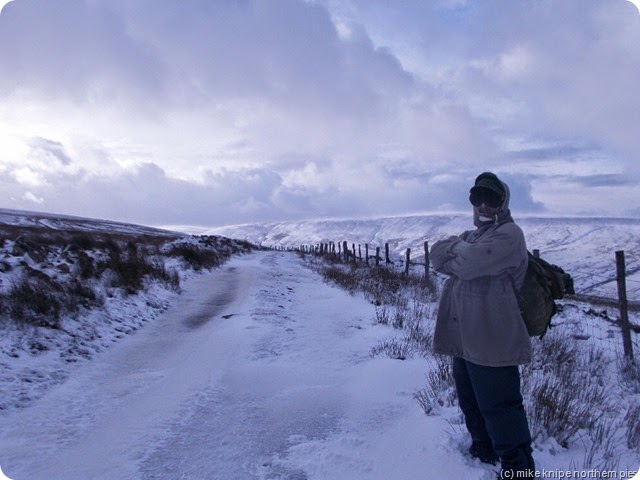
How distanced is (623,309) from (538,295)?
6758 mm

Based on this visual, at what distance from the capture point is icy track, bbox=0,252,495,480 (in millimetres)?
3092

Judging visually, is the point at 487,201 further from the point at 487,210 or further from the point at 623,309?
the point at 623,309

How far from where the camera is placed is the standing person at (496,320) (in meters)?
2.54

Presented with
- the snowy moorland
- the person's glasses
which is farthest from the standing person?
the snowy moorland

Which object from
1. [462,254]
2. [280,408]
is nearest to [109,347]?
[280,408]

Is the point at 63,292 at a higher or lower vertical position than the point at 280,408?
higher

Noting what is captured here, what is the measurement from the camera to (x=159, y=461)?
3170mm

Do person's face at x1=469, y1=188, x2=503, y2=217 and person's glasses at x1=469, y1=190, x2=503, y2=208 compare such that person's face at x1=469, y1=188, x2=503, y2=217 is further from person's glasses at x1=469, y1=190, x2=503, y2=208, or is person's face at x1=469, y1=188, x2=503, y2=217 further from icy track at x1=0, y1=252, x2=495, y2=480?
icy track at x1=0, y1=252, x2=495, y2=480

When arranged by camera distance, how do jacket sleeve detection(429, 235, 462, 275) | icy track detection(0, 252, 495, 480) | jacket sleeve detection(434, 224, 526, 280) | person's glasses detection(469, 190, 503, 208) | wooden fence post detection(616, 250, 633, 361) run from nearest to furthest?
jacket sleeve detection(434, 224, 526, 280), person's glasses detection(469, 190, 503, 208), jacket sleeve detection(429, 235, 462, 275), icy track detection(0, 252, 495, 480), wooden fence post detection(616, 250, 633, 361)

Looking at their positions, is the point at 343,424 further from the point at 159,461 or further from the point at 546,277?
the point at 546,277

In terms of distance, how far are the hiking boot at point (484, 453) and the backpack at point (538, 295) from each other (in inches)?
36.8

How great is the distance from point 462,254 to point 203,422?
2750mm

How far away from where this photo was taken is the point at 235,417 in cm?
399

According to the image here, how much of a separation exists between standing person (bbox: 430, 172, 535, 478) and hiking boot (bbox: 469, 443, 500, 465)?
0.30 meters
